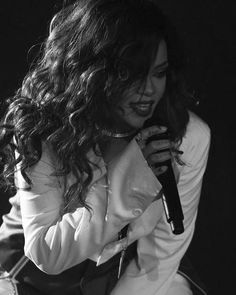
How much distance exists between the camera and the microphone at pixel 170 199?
3.92 feet

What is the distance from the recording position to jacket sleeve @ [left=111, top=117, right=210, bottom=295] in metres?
1.54

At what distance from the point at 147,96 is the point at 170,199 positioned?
0.24 metres

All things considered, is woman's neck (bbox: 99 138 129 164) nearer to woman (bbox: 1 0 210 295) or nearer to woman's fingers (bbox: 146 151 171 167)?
woman (bbox: 1 0 210 295)

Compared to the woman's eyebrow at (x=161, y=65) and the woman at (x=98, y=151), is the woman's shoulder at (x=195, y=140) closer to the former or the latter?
the woman at (x=98, y=151)

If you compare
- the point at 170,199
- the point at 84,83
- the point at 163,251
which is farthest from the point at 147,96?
the point at 163,251

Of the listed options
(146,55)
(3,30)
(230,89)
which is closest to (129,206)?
(146,55)

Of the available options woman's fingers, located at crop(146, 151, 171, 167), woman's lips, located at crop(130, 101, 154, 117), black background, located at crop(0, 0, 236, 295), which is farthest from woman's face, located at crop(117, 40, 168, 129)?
black background, located at crop(0, 0, 236, 295)

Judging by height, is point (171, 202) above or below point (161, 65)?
below

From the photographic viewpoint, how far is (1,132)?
150 centimetres

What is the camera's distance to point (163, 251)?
158 cm

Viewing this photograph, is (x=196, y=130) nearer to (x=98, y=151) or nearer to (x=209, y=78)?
(x=98, y=151)

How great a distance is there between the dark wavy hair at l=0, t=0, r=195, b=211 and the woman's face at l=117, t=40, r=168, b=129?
2cm

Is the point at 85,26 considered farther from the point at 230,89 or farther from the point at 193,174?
the point at 230,89

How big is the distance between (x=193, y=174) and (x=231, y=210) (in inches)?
19.2
